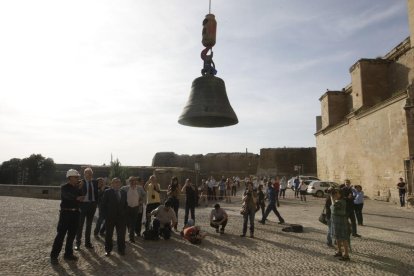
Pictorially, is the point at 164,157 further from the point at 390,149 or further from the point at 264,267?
the point at 264,267

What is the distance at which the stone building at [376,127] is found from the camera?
19.0 metres

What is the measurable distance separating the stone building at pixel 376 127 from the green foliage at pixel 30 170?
35.0 metres

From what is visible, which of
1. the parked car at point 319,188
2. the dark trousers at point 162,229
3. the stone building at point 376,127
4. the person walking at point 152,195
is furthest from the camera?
the parked car at point 319,188

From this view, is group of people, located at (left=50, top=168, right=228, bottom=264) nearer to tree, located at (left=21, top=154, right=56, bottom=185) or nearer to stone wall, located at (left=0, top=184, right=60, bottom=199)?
stone wall, located at (left=0, top=184, right=60, bottom=199)

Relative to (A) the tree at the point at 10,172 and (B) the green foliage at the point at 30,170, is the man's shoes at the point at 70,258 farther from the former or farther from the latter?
(A) the tree at the point at 10,172

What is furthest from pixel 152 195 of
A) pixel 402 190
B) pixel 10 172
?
pixel 10 172

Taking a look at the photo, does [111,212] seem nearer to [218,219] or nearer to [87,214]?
[87,214]

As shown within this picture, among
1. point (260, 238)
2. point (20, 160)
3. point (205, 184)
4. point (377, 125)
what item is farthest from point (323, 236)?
point (20, 160)

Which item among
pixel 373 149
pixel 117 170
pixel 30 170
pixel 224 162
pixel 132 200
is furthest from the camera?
pixel 224 162

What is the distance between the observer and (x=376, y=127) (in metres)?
22.1

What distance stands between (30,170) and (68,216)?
4252 cm

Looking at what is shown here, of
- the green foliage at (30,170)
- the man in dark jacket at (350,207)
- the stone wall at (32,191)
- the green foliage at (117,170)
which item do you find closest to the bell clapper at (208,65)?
the man in dark jacket at (350,207)

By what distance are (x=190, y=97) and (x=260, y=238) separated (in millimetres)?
4679

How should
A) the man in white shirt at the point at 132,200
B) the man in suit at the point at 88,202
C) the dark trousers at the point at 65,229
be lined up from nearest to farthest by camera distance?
the dark trousers at the point at 65,229 < the man in suit at the point at 88,202 < the man in white shirt at the point at 132,200
